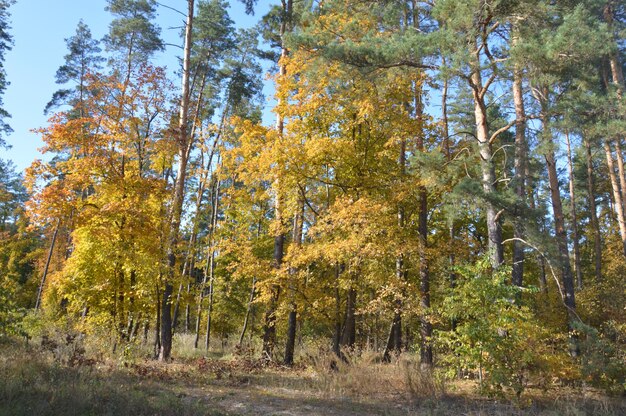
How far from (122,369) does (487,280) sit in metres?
7.70

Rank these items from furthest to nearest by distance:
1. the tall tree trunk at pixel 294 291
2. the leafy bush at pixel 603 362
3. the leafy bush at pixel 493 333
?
the tall tree trunk at pixel 294 291
the leafy bush at pixel 603 362
the leafy bush at pixel 493 333

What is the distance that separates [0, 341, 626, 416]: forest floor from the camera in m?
5.98

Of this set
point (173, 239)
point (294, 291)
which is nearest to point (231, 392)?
point (294, 291)

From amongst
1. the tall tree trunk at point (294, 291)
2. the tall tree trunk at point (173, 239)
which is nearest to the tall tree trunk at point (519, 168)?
the tall tree trunk at point (294, 291)

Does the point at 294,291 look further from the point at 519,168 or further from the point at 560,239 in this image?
the point at 560,239

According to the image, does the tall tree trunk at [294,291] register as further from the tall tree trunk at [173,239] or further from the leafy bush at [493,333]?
the leafy bush at [493,333]

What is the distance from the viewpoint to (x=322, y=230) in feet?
36.8

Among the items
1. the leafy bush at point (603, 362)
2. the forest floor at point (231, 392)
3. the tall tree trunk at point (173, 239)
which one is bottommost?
the forest floor at point (231, 392)

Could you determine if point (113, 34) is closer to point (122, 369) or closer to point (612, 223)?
point (122, 369)

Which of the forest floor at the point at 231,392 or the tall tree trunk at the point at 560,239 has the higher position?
the tall tree trunk at the point at 560,239

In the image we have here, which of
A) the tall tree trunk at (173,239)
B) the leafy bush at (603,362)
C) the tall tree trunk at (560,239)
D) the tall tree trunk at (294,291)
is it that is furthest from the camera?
the tall tree trunk at (294,291)

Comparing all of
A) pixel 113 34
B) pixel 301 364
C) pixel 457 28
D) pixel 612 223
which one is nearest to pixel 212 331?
pixel 301 364

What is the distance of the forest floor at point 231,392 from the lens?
19.6 ft

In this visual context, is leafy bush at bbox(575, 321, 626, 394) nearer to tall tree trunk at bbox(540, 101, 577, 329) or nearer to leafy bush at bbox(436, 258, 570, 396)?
tall tree trunk at bbox(540, 101, 577, 329)
